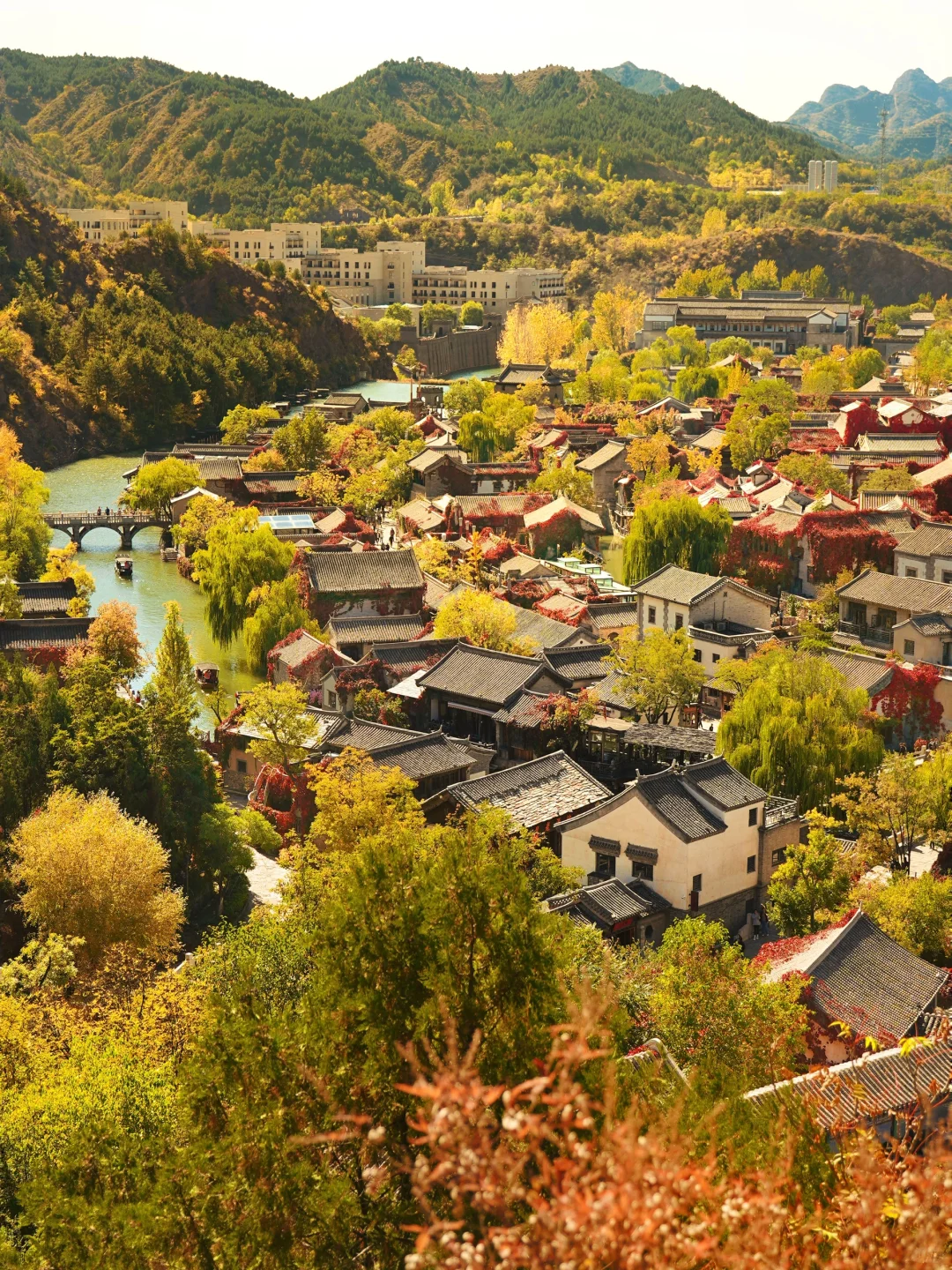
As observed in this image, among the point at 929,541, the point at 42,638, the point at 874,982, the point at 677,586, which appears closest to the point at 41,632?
the point at 42,638

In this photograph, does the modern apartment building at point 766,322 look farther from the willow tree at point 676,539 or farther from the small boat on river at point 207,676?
the small boat on river at point 207,676

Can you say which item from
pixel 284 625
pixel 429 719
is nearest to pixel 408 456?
pixel 284 625

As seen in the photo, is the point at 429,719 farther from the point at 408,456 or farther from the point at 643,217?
the point at 643,217

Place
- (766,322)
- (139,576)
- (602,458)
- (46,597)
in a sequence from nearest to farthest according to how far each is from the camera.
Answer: (46,597), (139,576), (602,458), (766,322)

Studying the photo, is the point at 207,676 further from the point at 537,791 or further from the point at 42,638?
the point at 537,791

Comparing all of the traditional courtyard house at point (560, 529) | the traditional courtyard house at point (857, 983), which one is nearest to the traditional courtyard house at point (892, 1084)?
the traditional courtyard house at point (857, 983)

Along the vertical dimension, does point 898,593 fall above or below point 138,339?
below
